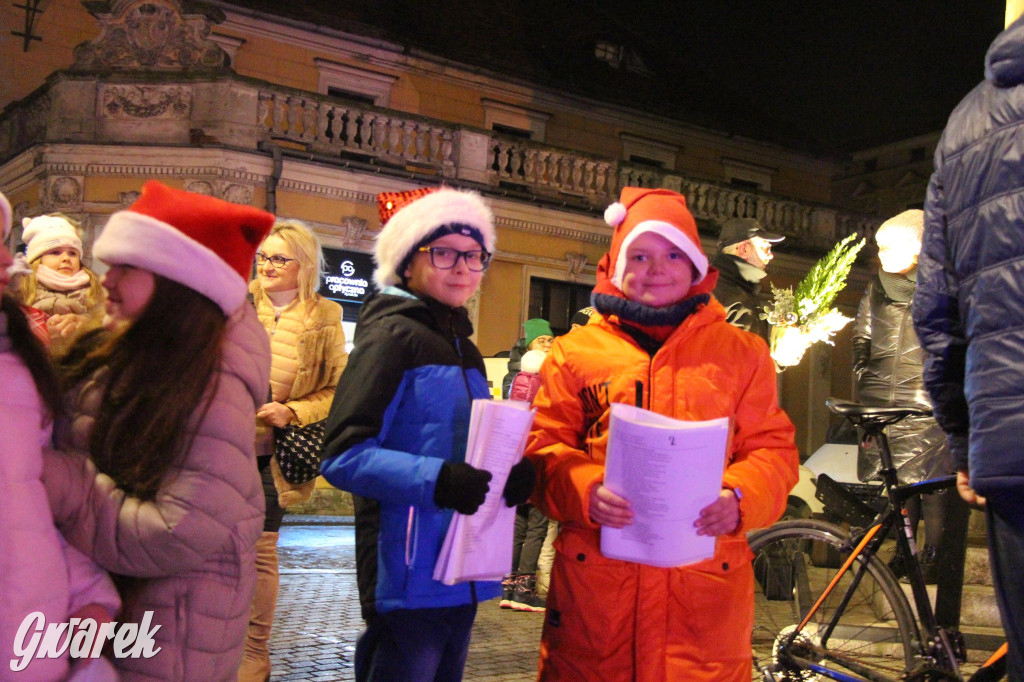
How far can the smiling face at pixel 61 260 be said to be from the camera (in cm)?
456

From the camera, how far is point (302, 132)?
586 inches

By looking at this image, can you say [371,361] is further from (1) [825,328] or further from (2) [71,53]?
(2) [71,53]

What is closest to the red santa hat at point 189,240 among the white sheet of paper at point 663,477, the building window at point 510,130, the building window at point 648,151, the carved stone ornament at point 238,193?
the white sheet of paper at point 663,477

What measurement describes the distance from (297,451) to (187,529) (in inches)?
84.3

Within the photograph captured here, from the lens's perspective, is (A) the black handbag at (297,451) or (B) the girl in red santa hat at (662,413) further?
(A) the black handbag at (297,451)

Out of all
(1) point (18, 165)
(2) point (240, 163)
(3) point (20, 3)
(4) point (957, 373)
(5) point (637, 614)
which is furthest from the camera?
(3) point (20, 3)

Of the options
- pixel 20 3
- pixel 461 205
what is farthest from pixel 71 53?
pixel 461 205

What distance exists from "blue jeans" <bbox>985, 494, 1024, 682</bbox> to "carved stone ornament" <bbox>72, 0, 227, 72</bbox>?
14.7 meters

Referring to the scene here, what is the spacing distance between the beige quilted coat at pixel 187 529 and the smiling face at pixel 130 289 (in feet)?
0.54

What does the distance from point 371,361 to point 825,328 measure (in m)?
5.45

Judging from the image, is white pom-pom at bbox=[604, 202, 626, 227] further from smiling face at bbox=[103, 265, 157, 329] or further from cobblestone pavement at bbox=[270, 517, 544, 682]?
cobblestone pavement at bbox=[270, 517, 544, 682]

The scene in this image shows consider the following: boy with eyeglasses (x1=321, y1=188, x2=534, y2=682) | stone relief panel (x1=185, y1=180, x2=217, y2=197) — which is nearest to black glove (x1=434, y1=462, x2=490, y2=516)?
boy with eyeglasses (x1=321, y1=188, x2=534, y2=682)

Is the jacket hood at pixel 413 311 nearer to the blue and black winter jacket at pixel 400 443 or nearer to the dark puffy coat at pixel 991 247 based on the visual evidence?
the blue and black winter jacket at pixel 400 443

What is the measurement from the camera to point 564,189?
690 inches
